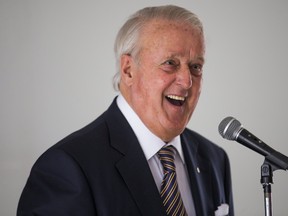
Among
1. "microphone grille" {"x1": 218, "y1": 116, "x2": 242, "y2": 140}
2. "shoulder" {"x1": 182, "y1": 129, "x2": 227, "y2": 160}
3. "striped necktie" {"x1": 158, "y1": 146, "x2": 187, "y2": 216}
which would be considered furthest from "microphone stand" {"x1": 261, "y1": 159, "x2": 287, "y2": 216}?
"shoulder" {"x1": 182, "y1": 129, "x2": 227, "y2": 160}

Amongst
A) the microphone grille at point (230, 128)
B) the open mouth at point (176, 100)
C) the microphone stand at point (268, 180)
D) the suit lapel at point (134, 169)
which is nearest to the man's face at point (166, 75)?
the open mouth at point (176, 100)

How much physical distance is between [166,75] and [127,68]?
0.71ft

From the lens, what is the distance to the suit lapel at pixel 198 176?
212cm

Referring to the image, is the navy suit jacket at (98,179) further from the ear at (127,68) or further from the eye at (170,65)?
the eye at (170,65)

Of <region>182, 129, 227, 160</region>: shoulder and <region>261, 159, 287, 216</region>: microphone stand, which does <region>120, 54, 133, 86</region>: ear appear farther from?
<region>261, 159, 287, 216</region>: microphone stand

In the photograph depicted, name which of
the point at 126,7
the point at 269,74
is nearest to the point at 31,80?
the point at 126,7

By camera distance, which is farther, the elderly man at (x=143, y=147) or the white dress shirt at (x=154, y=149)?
the white dress shirt at (x=154, y=149)

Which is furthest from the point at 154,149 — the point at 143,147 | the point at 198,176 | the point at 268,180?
the point at 268,180

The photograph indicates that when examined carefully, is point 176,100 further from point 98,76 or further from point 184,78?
point 98,76

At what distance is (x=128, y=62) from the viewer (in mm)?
2135

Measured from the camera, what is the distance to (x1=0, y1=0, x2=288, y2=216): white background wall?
12.3ft

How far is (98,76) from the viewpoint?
4.04m

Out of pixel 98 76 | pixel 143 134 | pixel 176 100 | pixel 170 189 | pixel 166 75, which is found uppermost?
pixel 98 76

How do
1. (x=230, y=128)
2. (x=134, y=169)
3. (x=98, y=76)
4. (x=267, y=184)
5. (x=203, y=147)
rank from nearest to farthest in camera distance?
(x=267, y=184), (x=230, y=128), (x=134, y=169), (x=203, y=147), (x=98, y=76)
